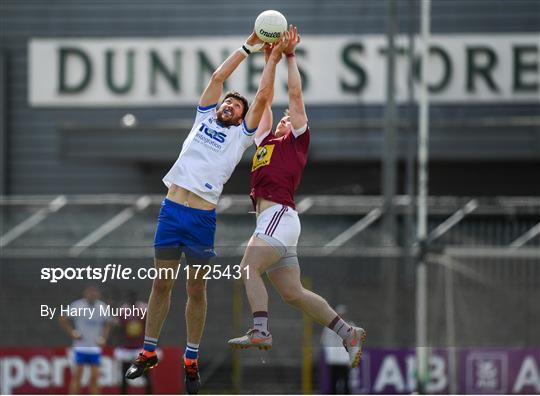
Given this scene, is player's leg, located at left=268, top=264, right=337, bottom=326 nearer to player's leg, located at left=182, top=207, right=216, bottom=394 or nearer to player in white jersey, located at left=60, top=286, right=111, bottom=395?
player's leg, located at left=182, top=207, right=216, bottom=394

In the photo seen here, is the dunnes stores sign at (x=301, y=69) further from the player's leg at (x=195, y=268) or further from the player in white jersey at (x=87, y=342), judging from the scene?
the player's leg at (x=195, y=268)

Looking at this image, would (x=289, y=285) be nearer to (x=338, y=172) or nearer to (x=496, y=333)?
(x=496, y=333)

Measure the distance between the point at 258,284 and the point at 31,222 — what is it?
45.5 ft

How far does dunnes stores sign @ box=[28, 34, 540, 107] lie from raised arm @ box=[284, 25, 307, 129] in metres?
15.8

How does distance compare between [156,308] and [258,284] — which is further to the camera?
[156,308]

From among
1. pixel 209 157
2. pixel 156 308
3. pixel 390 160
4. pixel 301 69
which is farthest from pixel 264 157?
pixel 301 69

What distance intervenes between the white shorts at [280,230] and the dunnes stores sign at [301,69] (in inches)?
628

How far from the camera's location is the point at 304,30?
91.9ft

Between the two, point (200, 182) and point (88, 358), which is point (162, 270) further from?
point (88, 358)

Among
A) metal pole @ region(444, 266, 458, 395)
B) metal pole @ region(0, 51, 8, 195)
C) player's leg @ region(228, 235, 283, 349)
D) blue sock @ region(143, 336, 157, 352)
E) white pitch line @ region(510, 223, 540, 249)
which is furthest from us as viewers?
metal pole @ region(0, 51, 8, 195)

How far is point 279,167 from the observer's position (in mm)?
11445

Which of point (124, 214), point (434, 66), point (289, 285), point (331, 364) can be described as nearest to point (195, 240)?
point (289, 285)

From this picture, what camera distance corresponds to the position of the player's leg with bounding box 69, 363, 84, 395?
811 inches

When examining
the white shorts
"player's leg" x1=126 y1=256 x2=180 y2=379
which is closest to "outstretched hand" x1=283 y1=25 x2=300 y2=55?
the white shorts
